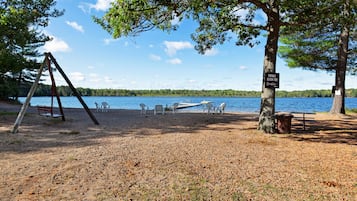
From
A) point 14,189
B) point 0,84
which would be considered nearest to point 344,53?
point 14,189

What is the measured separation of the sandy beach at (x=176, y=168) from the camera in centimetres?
339

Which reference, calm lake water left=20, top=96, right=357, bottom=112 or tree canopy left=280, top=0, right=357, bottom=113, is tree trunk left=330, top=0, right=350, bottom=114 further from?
calm lake water left=20, top=96, right=357, bottom=112

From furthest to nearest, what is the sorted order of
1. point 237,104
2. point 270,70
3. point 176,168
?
point 237,104
point 270,70
point 176,168

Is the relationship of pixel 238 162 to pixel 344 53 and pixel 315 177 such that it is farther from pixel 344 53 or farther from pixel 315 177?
pixel 344 53

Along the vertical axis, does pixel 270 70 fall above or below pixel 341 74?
below

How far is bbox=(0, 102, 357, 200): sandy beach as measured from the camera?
3.39 meters

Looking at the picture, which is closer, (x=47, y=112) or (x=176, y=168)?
(x=176, y=168)

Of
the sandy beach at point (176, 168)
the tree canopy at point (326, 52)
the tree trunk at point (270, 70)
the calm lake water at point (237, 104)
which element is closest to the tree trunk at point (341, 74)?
the tree canopy at point (326, 52)

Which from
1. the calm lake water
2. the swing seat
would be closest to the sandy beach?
the swing seat

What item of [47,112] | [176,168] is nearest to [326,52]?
[176,168]

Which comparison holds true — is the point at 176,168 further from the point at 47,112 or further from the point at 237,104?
the point at 237,104

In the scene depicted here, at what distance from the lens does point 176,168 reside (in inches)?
175

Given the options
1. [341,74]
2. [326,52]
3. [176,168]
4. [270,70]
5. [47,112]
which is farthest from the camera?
[326,52]

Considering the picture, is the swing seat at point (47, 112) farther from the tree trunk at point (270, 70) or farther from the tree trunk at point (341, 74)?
the tree trunk at point (341, 74)
